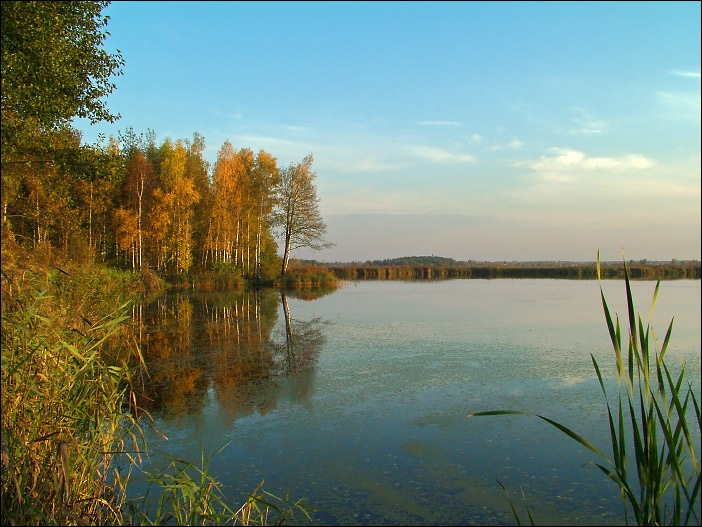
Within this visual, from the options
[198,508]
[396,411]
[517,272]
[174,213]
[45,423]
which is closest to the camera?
[198,508]

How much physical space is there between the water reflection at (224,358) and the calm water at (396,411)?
0.04 m

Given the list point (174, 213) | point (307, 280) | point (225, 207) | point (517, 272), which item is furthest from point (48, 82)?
point (517, 272)

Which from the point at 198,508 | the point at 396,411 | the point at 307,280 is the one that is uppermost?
the point at 307,280

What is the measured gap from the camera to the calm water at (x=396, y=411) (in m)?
3.61

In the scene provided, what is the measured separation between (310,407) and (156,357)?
370 cm

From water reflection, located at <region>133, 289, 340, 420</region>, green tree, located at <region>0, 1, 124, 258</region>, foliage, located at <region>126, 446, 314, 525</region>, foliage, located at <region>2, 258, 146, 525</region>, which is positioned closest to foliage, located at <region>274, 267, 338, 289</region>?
water reflection, located at <region>133, 289, 340, 420</region>

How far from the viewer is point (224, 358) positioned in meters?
8.37

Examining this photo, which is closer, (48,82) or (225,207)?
(48,82)

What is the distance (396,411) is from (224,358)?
3697 millimetres

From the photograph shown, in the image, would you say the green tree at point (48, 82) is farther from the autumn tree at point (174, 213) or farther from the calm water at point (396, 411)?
the autumn tree at point (174, 213)

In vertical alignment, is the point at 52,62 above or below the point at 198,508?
above

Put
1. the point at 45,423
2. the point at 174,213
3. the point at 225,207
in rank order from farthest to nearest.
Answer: the point at 225,207
the point at 174,213
the point at 45,423

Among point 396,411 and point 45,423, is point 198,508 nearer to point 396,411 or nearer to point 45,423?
point 45,423

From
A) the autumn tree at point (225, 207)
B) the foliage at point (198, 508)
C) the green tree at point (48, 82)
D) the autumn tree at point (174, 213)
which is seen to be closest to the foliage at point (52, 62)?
the green tree at point (48, 82)
